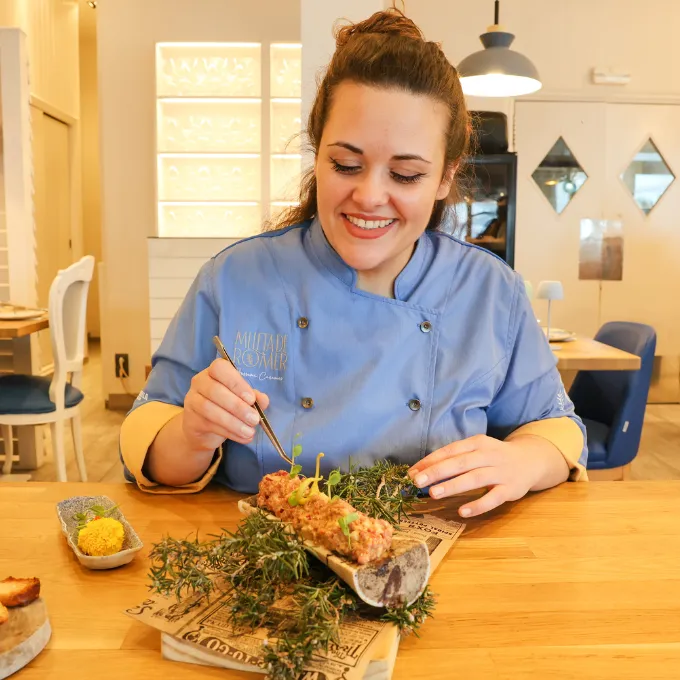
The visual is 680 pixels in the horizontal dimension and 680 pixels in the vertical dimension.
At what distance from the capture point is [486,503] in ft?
3.15

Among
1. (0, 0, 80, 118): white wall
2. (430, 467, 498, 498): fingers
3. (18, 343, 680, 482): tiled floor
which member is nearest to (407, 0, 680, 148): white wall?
(18, 343, 680, 482): tiled floor

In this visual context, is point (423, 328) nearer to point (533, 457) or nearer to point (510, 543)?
point (533, 457)

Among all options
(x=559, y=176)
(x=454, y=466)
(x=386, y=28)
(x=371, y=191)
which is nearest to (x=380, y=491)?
(x=454, y=466)

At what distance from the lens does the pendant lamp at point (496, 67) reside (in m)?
3.23

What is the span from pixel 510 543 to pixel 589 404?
2.17 m

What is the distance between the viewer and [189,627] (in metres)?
0.65

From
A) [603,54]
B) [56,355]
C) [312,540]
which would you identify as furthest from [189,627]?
[603,54]

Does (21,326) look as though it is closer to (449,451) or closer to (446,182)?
(446,182)

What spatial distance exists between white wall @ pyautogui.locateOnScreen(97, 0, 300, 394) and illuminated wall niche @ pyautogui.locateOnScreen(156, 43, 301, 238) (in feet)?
0.31

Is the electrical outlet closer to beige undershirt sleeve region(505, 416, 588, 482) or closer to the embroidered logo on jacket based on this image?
the embroidered logo on jacket

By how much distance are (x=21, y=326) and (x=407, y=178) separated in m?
2.64

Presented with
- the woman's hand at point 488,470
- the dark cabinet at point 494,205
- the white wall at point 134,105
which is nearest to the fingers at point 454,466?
the woman's hand at point 488,470

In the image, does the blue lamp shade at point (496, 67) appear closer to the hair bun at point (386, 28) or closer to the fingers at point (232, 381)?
the hair bun at point (386, 28)

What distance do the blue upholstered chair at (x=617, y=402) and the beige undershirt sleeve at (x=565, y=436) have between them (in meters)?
1.50
